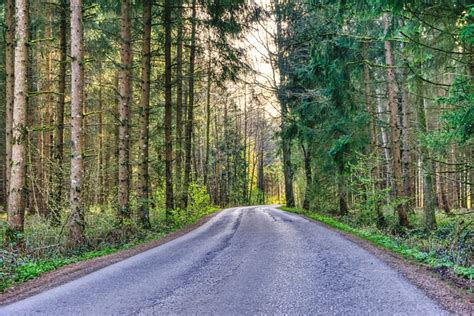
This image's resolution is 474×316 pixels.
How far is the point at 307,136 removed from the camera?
61.9 ft

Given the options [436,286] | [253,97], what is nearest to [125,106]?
[253,97]

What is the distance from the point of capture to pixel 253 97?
19.9 meters

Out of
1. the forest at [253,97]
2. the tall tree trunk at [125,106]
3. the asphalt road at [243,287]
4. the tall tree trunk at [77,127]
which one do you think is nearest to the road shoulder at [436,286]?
the asphalt road at [243,287]

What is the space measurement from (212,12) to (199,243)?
9.45 meters

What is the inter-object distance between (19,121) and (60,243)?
10.7ft

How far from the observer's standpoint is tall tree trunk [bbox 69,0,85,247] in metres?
9.22

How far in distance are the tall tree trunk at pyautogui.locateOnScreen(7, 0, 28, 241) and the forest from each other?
3 cm

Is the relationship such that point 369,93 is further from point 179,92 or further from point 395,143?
point 179,92

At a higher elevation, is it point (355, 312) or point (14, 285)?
point (355, 312)

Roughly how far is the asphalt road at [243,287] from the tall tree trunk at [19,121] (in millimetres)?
3555

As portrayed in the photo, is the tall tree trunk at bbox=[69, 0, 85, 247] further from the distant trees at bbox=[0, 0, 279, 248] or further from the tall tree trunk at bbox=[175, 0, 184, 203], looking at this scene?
the tall tree trunk at bbox=[175, 0, 184, 203]

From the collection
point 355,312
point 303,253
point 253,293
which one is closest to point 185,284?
point 253,293

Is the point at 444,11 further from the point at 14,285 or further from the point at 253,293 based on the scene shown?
the point at 14,285

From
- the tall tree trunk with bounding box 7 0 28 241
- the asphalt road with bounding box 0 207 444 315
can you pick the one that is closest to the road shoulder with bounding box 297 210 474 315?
A: the asphalt road with bounding box 0 207 444 315
